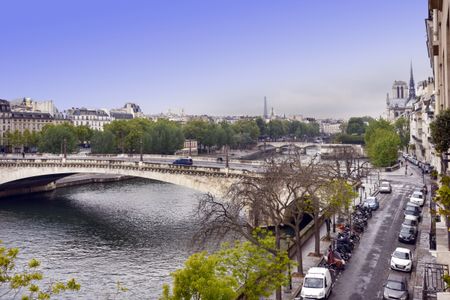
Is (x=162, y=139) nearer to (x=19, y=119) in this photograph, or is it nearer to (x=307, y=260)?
(x=19, y=119)

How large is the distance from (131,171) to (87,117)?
103905 mm

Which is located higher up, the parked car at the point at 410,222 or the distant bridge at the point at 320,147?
the distant bridge at the point at 320,147

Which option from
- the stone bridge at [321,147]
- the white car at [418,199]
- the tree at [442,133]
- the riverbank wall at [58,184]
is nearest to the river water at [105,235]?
the riverbank wall at [58,184]

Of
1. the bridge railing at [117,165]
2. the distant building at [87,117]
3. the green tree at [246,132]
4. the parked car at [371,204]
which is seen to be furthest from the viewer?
the green tree at [246,132]

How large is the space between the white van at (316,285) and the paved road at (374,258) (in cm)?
81

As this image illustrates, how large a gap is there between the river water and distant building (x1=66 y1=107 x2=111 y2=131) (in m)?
83.5

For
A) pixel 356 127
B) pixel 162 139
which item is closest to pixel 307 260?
pixel 162 139

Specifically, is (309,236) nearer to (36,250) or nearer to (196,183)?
(196,183)

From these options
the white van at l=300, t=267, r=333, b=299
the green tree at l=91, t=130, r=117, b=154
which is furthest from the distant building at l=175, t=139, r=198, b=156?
the white van at l=300, t=267, r=333, b=299

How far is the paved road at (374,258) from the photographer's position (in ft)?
71.8

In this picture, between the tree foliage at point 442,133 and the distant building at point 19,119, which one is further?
the distant building at point 19,119

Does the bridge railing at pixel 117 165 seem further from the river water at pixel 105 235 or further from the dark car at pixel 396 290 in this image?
the dark car at pixel 396 290

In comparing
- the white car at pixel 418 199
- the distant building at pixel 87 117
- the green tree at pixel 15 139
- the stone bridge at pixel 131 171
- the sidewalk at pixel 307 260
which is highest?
the distant building at pixel 87 117

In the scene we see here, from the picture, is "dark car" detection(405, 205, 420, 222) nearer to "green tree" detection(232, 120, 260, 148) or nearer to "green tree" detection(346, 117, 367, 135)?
"green tree" detection(232, 120, 260, 148)
